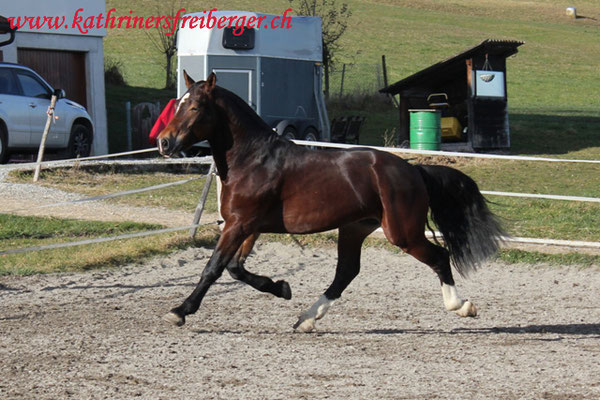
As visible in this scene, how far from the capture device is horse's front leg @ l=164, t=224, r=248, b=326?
258 inches

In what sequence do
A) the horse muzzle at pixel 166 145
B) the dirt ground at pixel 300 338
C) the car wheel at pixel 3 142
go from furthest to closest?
the car wheel at pixel 3 142 → the horse muzzle at pixel 166 145 → the dirt ground at pixel 300 338

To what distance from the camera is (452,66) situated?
22.9m

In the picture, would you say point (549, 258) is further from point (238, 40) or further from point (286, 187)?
point (238, 40)

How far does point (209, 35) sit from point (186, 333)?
13.5 meters

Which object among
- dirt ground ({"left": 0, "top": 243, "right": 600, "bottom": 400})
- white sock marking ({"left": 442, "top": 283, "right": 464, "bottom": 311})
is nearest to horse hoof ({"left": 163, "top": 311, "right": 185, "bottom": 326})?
dirt ground ({"left": 0, "top": 243, "right": 600, "bottom": 400})

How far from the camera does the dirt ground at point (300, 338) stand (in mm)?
5332

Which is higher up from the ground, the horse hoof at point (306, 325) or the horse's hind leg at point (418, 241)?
the horse's hind leg at point (418, 241)

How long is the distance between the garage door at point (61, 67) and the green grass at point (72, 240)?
9.88 m

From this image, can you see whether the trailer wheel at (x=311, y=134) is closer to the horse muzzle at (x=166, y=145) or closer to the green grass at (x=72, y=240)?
the green grass at (x=72, y=240)

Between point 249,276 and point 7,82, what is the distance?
11218 millimetres

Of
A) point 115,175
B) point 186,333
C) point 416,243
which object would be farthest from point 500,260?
point 115,175

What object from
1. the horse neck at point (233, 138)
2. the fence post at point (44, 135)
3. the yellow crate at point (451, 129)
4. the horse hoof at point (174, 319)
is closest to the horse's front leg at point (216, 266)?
the horse hoof at point (174, 319)

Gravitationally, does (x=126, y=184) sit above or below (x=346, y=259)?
below

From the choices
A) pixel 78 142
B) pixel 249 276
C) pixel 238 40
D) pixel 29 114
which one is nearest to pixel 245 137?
pixel 249 276
